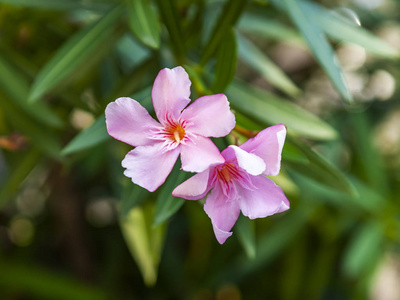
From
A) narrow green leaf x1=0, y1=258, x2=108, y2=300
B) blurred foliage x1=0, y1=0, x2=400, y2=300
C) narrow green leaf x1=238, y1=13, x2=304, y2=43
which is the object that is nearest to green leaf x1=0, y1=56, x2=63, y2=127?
blurred foliage x1=0, y1=0, x2=400, y2=300

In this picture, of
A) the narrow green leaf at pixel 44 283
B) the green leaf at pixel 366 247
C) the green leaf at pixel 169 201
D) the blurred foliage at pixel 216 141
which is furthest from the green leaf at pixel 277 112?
the narrow green leaf at pixel 44 283

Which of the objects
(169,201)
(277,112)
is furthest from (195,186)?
(277,112)

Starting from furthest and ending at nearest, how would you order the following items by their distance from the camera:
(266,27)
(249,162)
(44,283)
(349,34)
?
(44,283), (266,27), (349,34), (249,162)

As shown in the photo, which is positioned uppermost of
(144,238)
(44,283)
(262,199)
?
(262,199)

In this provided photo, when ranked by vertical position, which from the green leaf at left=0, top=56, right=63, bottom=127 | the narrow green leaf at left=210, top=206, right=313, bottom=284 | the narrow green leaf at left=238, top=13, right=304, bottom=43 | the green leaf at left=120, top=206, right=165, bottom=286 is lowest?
the narrow green leaf at left=210, top=206, right=313, bottom=284

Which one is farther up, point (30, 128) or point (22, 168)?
point (30, 128)

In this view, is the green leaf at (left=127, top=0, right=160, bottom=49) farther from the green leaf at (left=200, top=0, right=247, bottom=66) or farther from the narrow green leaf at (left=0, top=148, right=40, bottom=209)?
the narrow green leaf at (left=0, top=148, right=40, bottom=209)

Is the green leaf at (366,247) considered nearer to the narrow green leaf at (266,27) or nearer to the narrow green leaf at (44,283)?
the narrow green leaf at (266,27)

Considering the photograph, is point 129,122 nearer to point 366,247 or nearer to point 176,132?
point 176,132
